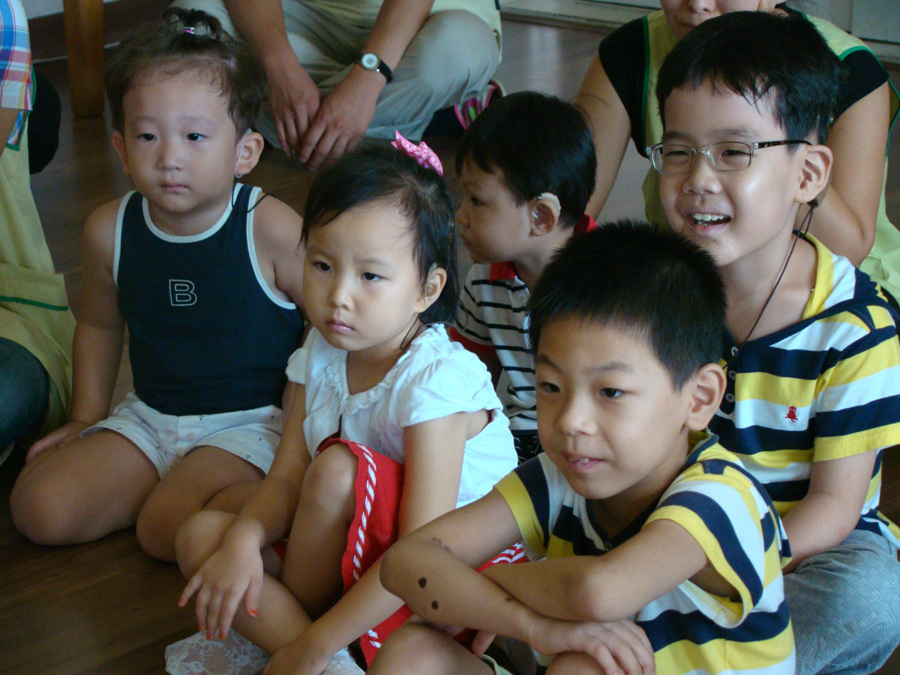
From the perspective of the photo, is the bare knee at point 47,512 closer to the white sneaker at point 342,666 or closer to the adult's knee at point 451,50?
the white sneaker at point 342,666

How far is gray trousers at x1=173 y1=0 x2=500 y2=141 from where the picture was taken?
8.70ft

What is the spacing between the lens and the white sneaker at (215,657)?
1104mm

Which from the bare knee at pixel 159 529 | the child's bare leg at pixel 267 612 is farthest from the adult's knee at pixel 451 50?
the child's bare leg at pixel 267 612

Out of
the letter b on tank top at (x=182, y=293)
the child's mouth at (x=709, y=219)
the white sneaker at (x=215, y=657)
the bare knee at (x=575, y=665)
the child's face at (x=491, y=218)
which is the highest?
the child's mouth at (x=709, y=219)

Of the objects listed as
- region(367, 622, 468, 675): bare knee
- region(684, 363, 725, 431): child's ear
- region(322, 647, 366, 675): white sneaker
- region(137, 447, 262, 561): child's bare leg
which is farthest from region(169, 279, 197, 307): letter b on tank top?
region(684, 363, 725, 431): child's ear

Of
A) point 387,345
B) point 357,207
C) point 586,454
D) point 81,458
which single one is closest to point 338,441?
point 387,345

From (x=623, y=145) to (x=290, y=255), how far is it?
0.56 meters

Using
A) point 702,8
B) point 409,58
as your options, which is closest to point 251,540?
point 702,8

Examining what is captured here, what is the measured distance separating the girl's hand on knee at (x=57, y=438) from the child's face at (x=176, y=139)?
0.36 m

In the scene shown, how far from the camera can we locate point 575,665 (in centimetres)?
78

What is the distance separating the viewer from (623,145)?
158 cm

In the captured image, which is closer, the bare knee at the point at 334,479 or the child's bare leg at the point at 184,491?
the bare knee at the point at 334,479

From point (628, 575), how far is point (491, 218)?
2.20 ft

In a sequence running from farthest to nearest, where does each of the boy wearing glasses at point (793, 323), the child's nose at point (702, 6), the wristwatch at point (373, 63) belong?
the wristwatch at point (373, 63), the child's nose at point (702, 6), the boy wearing glasses at point (793, 323)
